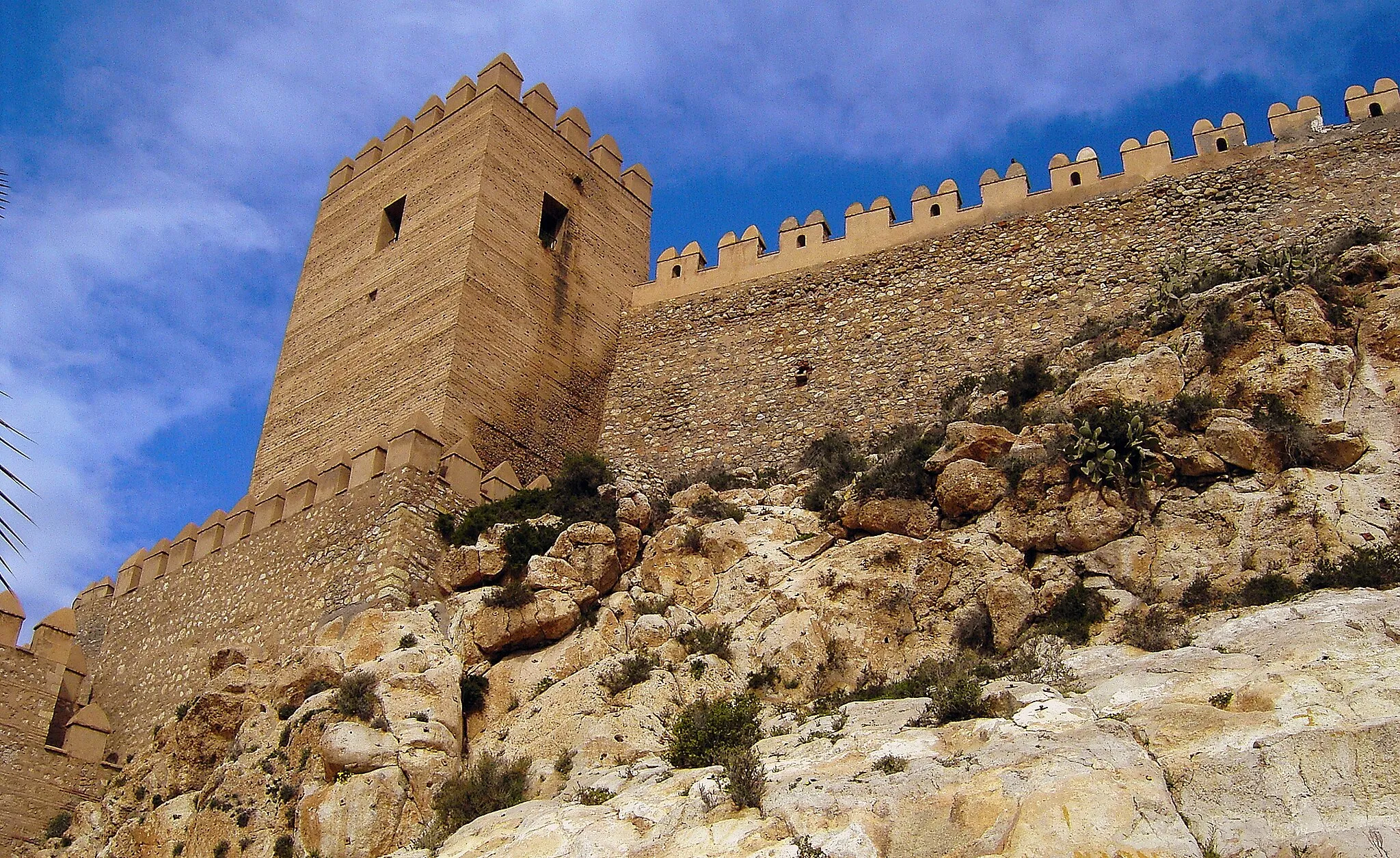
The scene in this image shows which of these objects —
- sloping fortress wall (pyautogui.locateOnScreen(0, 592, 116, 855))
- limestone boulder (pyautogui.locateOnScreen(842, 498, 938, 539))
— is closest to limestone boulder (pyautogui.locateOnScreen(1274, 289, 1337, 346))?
limestone boulder (pyautogui.locateOnScreen(842, 498, 938, 539))

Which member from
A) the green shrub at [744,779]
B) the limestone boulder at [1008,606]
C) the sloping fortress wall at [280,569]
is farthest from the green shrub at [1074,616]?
the sloping fortress wall at [280,569]

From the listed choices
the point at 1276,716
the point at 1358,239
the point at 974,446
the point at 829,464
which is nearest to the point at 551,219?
the point at 829,464

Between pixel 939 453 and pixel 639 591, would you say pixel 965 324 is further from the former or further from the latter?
pixel 639 591

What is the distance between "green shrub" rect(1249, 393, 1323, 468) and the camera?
37.7ft

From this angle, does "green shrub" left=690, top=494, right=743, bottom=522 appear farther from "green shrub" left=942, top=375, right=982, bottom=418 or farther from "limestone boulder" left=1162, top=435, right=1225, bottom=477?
"limestone boulder" left=1162, top=435, right=1225, bottom=477

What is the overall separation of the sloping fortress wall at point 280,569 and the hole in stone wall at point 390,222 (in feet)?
16.4

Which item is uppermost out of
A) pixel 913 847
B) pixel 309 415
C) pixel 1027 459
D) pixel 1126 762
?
pixel 309 415

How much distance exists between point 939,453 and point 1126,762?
554cm

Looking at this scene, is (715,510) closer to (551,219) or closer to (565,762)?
(565,762)

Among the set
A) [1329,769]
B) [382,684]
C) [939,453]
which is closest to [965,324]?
[939,453]

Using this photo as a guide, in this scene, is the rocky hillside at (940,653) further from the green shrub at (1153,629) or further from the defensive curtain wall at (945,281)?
the defensive curtain wall at (945,281)

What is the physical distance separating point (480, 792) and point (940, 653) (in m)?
4.03

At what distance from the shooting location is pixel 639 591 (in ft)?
44.3

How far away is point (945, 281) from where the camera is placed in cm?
1772
